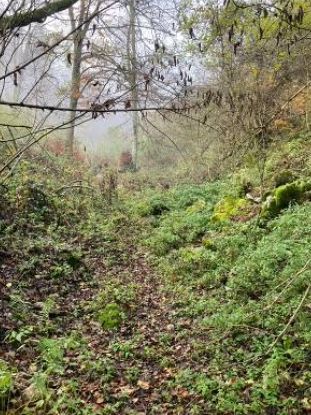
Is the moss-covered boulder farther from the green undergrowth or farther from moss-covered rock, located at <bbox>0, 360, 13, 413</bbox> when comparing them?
moss-covered rock, located at <bbox>0, 360, 13, 413</bbox>

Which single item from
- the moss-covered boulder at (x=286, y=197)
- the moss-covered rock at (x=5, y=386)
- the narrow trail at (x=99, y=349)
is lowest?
the narrow trail at (x=99, y=349)

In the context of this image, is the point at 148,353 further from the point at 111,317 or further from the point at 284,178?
the point at 284,178

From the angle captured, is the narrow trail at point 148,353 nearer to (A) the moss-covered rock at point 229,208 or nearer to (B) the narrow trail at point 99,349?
(B) the narrow trail at point 99,349

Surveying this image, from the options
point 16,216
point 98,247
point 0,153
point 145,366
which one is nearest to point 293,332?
point 145,366

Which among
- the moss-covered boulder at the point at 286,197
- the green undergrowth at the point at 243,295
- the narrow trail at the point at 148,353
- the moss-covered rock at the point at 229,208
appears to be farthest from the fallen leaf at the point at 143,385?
the moss-covered rock at the point at 229,208

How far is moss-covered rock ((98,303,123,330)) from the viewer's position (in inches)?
230

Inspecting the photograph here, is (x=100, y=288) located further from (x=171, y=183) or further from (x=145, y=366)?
(x=171, y=183)

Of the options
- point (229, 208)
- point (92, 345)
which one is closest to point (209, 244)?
point (229, 208)

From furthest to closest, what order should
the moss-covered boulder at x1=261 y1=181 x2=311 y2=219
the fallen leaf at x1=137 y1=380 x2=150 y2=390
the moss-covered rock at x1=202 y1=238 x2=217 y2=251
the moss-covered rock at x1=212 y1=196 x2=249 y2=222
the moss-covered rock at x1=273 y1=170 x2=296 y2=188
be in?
the moss-covered rock at x1=212 y1=196 x2=249 y2=222, the moss-covered rock at x1=273 y1=170 x2=296 y2=188, the moss-covered boulder at x1=261 y1=181 x2=311 y2=219, the moss-covered rock at x1=202 y1=238 x2=217 y2=251, the fallen leaf at x1=137 y1=380 x2=150 y2=390

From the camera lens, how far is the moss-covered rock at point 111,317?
19.2 feet

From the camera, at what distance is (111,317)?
596 cm

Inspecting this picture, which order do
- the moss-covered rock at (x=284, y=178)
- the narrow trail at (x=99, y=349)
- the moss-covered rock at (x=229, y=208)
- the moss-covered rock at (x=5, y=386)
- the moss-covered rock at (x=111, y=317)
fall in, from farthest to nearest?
the moss-covered rock at (x=229, y=208), the moss-covered rock at (x=284, y=178), the moss-covered rock at (x=111, y=317), the narrow trail at (x=99, y=349), the moss-covered rock at (x=5, y=386)

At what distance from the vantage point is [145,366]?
4980 mm

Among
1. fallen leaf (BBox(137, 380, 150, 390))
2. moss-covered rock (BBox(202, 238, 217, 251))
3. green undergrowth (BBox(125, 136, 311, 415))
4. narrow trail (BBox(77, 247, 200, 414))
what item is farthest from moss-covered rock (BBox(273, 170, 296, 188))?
fallen leaf (BBox(137, 380, 150, 390))
